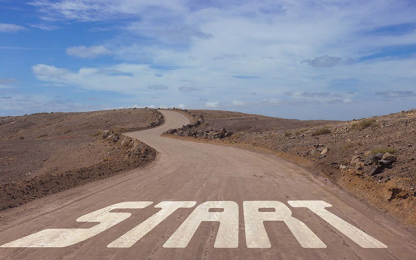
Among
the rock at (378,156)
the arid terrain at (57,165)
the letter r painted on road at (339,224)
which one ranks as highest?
the rock at (378,156)

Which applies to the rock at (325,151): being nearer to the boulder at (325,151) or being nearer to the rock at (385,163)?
the boulder at (325,151)

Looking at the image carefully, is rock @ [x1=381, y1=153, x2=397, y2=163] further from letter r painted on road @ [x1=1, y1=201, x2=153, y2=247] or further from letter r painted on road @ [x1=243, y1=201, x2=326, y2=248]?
letter r painted on road @ [x1=1, y1=201, x2=153, y2=247]

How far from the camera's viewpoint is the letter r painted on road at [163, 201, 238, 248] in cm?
632

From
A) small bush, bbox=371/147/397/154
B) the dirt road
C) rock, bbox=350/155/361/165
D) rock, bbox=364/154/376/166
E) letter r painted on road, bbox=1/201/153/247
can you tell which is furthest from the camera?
rock, bbox=350/155/361/165

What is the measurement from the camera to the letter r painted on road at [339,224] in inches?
251

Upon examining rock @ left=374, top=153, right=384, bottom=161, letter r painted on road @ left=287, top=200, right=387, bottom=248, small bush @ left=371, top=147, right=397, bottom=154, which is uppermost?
small bush @ left=371, top=147, right=397, bottom=154

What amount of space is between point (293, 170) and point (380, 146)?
13.3 feet

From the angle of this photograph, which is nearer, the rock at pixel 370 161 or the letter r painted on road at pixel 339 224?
the letter r painted on road at pixel 339 224

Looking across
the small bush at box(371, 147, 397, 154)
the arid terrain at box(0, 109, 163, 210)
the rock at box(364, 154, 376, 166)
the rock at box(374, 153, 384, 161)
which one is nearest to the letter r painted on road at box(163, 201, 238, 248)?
the arid terrain at box(0, 109, 163, 210)

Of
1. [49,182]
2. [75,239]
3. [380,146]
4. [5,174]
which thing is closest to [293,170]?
[380,146]

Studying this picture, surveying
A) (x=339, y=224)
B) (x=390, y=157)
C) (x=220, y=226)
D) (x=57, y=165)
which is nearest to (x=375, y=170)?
(x=390, y=157)

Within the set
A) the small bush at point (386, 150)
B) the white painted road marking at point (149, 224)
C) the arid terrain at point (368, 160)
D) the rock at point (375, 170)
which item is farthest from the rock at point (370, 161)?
the white painted road marking at point (149, 224)

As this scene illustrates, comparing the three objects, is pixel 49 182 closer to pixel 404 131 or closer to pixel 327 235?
pixel 327 235

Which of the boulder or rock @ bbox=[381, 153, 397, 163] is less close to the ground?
rock @ bbox=[381, 153, 397, 163]
